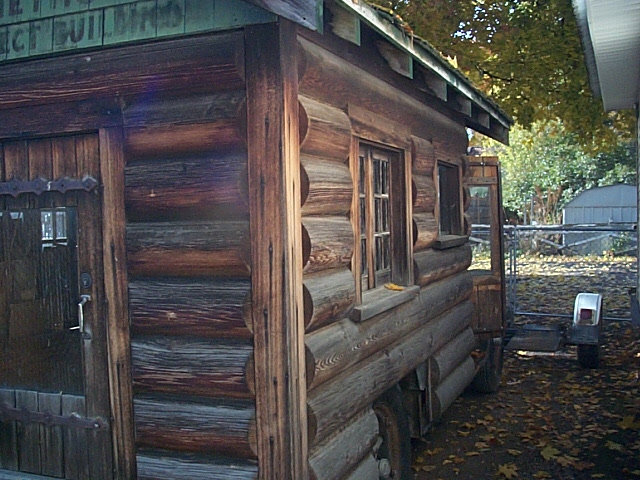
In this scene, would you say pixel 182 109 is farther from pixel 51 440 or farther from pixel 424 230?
pixel 424 230

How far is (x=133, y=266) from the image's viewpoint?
13.3ft

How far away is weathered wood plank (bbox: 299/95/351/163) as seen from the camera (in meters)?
3.99

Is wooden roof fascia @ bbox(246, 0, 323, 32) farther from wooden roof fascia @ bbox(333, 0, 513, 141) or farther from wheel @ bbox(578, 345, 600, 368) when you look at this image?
wheel @ bbox(578, 345, 600, 368)

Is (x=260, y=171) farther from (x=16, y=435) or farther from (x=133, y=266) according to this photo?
(x=16, y=435)

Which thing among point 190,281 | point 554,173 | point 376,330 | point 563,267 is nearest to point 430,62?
point 376,330

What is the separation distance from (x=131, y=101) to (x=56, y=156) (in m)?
0.64

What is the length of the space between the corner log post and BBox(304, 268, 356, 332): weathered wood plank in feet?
0.51

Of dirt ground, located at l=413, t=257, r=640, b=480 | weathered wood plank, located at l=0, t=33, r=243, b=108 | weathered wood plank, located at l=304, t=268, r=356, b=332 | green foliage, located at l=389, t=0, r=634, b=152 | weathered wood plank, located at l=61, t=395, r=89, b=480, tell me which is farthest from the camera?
green foliage, located at l=389, t=0, r=634, b=152

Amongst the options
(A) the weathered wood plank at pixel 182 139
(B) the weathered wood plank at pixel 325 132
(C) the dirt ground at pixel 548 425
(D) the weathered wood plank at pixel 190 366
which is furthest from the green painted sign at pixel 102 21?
(C) the dirt ground at pixel 548 425

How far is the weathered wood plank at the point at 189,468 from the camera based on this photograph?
149 inches

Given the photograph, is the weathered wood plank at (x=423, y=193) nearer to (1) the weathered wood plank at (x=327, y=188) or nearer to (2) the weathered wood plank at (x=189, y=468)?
(1) the weathered wood plank at (x=327, y=188)

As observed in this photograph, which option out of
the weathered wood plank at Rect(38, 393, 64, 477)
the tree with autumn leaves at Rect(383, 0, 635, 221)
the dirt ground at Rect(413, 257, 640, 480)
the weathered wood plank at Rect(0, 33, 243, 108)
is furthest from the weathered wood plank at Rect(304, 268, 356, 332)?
the tree with autumn leaves at Rect(383, 0, 635, 221)

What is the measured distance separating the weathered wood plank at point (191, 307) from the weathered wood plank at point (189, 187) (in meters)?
0.39

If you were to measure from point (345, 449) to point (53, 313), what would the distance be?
6.59ft
